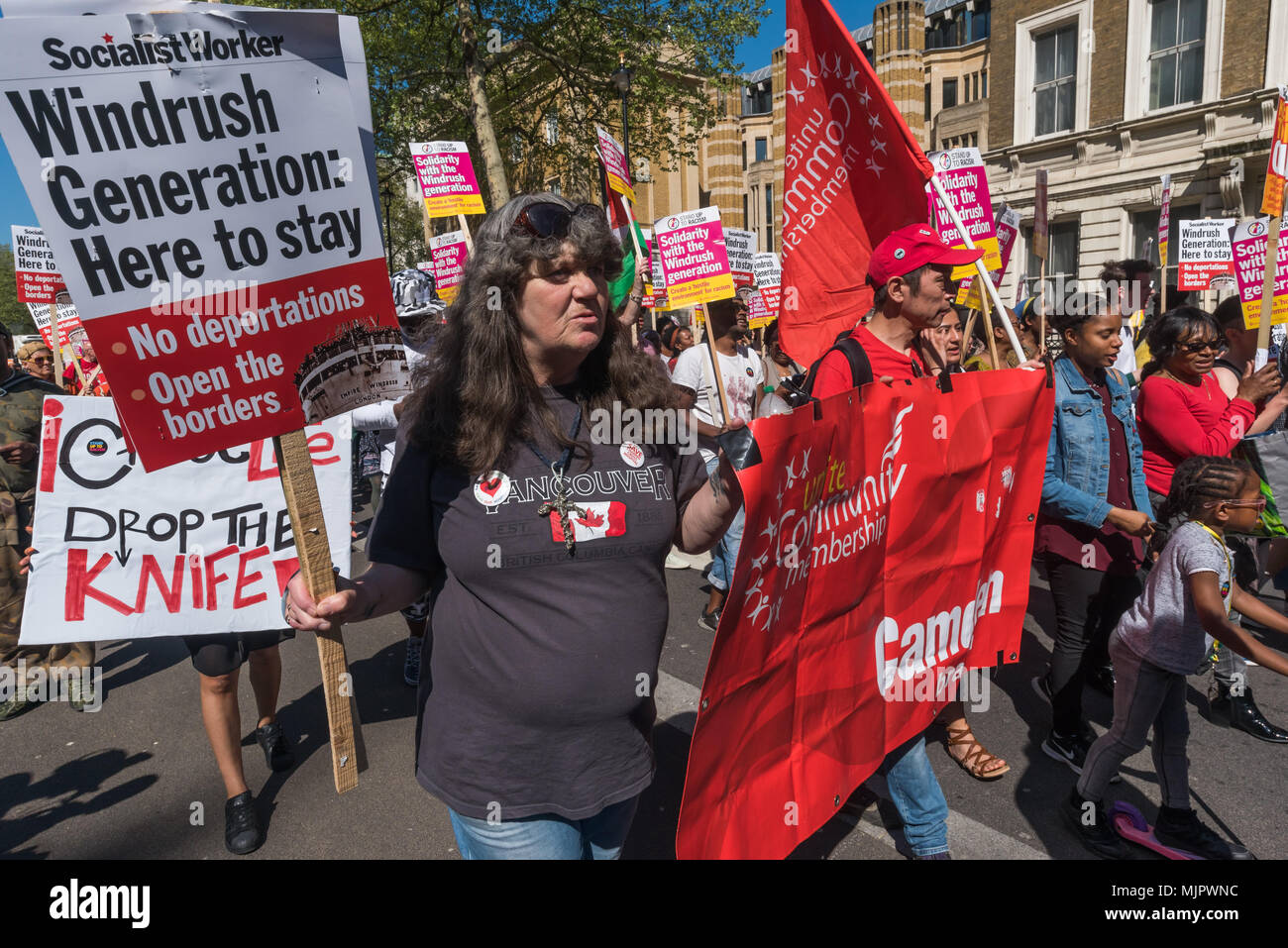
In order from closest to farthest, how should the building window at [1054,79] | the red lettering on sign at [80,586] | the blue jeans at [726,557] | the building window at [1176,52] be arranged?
the red lettering on sign at [80,586] < the blue jeans at [726,557] < the building window at [1176,52] < the building window at [1054,79]

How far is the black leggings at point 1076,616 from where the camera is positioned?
347cm

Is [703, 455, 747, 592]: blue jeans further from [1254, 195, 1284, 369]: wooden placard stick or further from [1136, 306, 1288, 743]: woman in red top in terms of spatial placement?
[1254, 195, 1284, 369]: wooden placard stick

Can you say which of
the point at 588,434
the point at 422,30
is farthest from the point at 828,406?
the point at 422,30

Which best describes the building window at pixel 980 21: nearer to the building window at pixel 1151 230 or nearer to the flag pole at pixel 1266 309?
the building window at pixel 1151 230

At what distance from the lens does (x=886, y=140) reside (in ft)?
10.2

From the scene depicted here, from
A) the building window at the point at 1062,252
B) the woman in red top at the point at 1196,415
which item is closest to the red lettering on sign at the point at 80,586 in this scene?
the woman in red top at the point at 1196,415

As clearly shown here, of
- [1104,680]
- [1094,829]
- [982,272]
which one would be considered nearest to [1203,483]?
[982,272]

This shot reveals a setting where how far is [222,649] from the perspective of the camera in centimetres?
327

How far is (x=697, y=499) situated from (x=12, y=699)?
471cm

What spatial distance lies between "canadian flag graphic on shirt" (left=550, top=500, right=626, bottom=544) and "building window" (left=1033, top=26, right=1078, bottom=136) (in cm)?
2615

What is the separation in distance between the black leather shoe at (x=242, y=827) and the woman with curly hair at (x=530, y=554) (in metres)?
1.81

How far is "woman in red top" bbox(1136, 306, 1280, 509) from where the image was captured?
376 cm

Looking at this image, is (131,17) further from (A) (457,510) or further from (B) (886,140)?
(B) (886,140)

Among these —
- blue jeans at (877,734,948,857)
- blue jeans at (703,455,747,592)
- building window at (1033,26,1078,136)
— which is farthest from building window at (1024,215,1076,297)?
blue jeans at (877,734,948,857)
